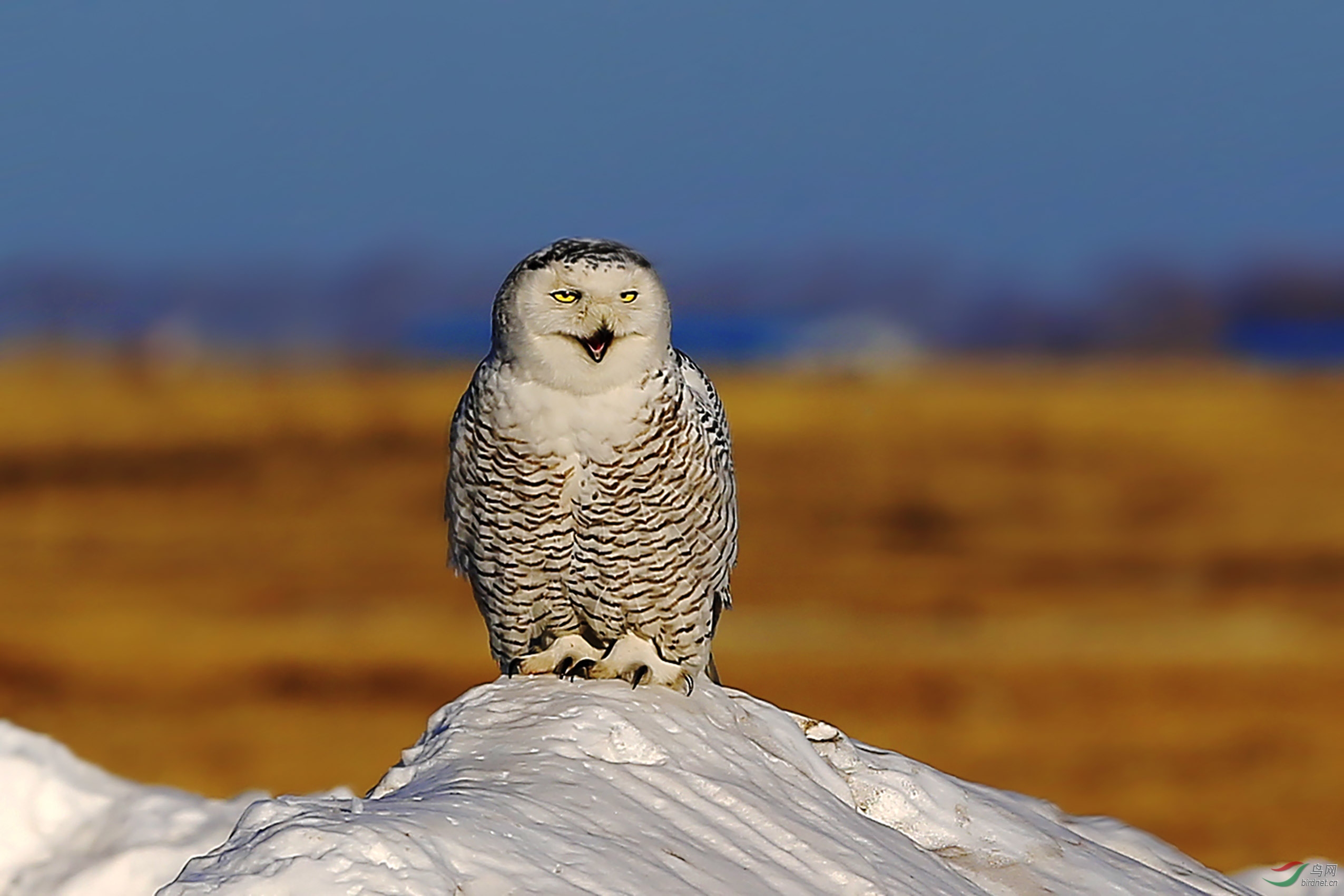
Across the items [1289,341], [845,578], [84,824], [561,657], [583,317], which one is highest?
[1289,341]

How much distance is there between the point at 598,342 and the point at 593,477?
0.34 m

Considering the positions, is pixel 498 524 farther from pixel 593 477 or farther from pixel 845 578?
pixel 845 578

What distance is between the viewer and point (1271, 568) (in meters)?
14.4

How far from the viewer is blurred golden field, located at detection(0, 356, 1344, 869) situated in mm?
10656

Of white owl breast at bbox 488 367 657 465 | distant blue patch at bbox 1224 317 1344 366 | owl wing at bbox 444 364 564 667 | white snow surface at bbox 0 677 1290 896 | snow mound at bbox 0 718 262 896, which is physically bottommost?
snow mound at bbox 0 718 262 896

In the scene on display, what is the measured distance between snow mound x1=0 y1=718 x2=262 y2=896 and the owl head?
54.8 inches

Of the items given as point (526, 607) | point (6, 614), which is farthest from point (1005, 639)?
point (526, 607)

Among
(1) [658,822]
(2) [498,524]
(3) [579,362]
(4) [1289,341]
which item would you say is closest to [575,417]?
(3) [579,362]

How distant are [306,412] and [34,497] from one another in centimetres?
346

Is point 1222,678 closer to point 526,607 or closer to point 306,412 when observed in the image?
point 526,607

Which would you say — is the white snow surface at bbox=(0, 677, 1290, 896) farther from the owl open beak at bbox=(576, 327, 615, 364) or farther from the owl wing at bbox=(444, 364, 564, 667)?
the owl open beak at bbox=(576, 327, 615, 364)

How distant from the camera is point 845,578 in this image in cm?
1452

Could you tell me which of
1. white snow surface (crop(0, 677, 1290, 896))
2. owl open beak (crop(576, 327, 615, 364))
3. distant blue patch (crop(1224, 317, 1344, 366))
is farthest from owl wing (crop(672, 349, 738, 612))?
distant blue patch (crop(1224, 317, 1344, 366))

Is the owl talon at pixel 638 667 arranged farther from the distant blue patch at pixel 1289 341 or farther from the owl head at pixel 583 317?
the distant blue patch at pixel 1289 341
